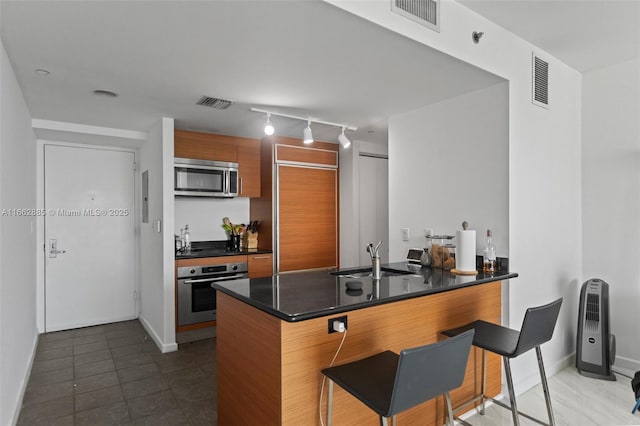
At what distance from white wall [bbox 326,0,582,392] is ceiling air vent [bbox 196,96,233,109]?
1.67 m

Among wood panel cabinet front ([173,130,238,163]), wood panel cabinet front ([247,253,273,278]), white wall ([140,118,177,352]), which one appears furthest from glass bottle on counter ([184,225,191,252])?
wood panel cabinet front ([173,130,238,163])

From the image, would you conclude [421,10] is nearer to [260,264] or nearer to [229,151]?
[229,151]

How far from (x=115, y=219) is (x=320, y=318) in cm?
380

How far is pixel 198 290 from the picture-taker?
3723 mm

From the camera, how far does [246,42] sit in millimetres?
1951

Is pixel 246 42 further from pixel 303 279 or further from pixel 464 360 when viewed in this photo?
pixel 464 360

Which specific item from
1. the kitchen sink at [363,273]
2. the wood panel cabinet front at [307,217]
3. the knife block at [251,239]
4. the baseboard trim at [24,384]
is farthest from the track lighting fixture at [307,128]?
the baseboard trim at [24,384]

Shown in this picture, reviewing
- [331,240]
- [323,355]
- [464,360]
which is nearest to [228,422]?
[323,355]

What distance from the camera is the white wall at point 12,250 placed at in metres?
1.96

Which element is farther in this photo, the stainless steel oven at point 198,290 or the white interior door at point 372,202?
the white interior door at point 372,202

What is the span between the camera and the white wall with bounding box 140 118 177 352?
3.48 meters

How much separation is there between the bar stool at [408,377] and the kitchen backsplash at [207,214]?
3254 mm

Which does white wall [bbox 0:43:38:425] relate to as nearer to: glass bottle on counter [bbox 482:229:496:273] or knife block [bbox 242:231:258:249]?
knife block [bbox 242:231:258:249]

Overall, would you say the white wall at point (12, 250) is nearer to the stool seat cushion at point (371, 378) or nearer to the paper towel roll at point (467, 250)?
the stool seat cushion at point (371, 378)
